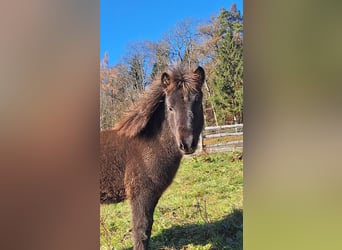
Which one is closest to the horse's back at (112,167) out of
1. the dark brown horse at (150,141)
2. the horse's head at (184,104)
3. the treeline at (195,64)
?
the dark brown horse at (150,141)

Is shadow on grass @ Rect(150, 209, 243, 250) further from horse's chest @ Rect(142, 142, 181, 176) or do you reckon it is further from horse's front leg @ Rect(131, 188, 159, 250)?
horse's chest @ Rect(142, 142, 181, 176)

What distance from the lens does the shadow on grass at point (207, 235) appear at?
9.37 feet

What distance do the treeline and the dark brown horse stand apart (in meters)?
0.07

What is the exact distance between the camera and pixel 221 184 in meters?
2.93

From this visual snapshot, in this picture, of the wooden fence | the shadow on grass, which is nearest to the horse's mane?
the wooden fence

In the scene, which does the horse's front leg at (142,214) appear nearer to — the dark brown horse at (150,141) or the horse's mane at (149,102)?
the dark brown horse at (150,141)

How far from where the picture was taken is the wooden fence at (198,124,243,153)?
2.86 m

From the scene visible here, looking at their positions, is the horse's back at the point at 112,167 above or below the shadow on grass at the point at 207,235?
above

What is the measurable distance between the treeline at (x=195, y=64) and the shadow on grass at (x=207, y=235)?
0.76 meters
